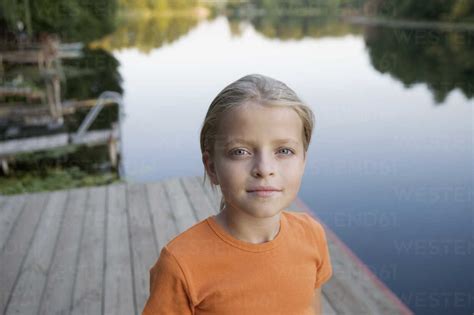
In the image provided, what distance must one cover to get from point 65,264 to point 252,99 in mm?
2011

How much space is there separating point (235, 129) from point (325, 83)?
14158mm

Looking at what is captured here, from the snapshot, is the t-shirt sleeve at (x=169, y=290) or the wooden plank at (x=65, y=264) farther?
the wooden plank at (x=65, y=264)

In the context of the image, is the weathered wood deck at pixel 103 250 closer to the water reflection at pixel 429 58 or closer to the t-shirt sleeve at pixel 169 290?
the t-shirt sleeve at pixel 169 290

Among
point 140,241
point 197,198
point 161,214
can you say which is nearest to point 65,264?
point 140,241

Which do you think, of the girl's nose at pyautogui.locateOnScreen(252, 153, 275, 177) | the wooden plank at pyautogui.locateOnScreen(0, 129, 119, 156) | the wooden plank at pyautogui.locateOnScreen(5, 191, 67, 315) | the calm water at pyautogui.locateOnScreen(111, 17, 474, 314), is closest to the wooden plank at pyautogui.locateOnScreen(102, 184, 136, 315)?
the wooden plank at pyautogui.locateOnScreen(5, 191, 67, 315)

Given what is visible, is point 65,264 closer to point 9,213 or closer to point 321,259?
point 9,213

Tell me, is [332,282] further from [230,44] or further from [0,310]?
[230,44]

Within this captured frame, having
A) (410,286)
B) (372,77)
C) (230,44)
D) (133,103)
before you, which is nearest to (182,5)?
(230,44)

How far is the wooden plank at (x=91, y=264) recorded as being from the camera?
6.93 feet

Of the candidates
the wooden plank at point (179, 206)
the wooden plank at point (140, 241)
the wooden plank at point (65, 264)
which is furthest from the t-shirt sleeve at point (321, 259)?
the wooden plank at point (179, 206)

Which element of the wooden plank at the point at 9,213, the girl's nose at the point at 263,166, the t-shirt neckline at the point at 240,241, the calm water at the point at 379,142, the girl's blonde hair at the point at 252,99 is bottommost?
the calm water at the point at 379,142

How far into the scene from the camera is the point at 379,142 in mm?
7973

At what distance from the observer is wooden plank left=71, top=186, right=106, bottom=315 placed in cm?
211

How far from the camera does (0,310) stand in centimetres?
207
